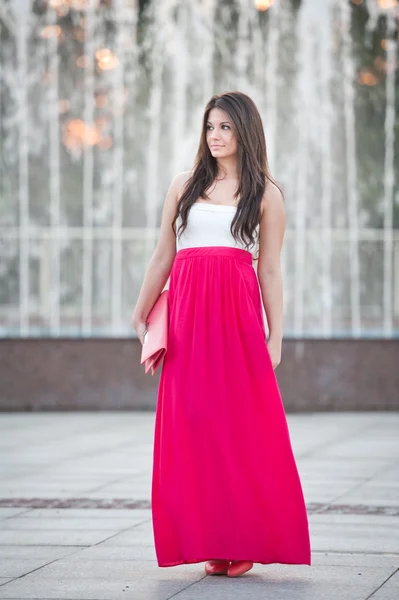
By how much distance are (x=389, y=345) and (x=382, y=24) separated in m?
5.28

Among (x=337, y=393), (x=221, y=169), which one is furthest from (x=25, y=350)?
(x=221, y=169)

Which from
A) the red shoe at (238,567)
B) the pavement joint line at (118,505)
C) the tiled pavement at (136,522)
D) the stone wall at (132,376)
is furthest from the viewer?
the stone wall at (132,376)

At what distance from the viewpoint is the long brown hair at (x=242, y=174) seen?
15.3 ft

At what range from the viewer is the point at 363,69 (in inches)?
648

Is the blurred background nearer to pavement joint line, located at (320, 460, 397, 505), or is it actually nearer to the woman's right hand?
pavement joint line, located at (320, 460, 397, 505)

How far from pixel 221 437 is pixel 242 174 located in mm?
871

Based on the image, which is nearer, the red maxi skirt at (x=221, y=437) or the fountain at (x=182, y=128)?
the red maxi skirt at (x=221, y=437)

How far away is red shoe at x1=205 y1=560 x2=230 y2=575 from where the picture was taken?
15.2ft

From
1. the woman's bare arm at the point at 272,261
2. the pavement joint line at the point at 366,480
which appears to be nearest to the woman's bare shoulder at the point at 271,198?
the woman's bare arm at the point at 272,261

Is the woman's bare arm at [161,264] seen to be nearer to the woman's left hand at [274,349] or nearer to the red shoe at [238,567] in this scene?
the woman's left hand at [274,349]

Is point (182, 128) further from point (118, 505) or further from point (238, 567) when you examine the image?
point (238, 567)

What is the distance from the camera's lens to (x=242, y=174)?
4711mm

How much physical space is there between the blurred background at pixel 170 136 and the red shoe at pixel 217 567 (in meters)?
10.7

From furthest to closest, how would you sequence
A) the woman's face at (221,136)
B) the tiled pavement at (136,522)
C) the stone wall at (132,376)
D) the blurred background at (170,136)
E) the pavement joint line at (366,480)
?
the blurred background at (170,136) < the stone wall at (132,376) < the pavement joint line at (366,480) < the woman's face at (221,136) < the tiled pavement at (136,522)
